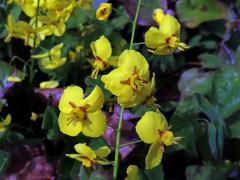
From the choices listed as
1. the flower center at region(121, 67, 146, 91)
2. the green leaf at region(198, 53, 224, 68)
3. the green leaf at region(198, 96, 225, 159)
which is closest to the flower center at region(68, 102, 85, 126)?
the flower center at region(121, 67, 146, 91)

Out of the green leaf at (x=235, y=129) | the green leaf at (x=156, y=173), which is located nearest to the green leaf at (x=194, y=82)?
the green leaf at (x=235, y=129)

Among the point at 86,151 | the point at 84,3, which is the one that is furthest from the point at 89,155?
the point at 84,3

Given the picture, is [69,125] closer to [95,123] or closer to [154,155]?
[95,123]

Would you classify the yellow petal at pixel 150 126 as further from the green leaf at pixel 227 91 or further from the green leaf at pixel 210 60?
the green leaf at pixel 210 60

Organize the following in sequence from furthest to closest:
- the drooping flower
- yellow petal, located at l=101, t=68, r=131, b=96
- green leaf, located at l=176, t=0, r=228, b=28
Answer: green leaf, located at l=176, t=0, r=228, b=28 → the drooping flower → yellow petal, located at l=101, t=68, r=131, b=96

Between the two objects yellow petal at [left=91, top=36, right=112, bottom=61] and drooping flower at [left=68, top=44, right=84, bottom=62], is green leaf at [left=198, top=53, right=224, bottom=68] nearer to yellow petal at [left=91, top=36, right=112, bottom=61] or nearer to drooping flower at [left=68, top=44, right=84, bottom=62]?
drooping flower at [left=68, top=44, right=84, bottom=62]

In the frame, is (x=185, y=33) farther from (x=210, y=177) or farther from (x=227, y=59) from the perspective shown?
(x=210, y=177)

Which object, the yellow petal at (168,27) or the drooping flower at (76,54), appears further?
the drooping flower at (76,54)

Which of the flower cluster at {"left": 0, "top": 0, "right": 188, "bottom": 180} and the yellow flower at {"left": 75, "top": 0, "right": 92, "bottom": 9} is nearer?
the flower cluster at {"left": 0, "top": 0, "right": 188, "bottom": 180}
